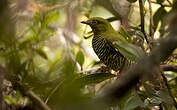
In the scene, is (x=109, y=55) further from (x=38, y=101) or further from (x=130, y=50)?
(x=38, y=101)

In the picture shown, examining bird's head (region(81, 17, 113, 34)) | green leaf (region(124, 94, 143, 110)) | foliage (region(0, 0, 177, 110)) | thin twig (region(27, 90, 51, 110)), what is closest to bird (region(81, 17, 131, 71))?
bird's head (region(81, 17, 113, 34))

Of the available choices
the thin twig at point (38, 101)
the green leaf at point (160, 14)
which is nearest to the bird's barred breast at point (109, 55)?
the green leaf at point (160, 14)

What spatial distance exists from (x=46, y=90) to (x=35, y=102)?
0.19 meters

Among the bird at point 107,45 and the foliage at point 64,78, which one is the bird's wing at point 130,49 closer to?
the foliage at point 64,78

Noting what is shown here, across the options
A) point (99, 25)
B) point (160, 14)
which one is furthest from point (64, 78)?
point (160, 14)

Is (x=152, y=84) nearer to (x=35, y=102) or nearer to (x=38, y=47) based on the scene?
(x=38, y=47)

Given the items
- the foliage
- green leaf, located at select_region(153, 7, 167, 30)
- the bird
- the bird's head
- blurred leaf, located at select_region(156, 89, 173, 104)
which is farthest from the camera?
green leaf, located at select_region(153, 7, 167, 30)

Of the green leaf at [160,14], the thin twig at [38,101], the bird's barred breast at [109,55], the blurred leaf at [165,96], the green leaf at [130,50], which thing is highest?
the thin twig at [38,101]

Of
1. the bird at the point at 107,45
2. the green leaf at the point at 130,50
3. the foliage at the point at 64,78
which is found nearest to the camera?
the foliage at the point at 64,78

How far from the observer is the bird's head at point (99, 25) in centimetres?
246

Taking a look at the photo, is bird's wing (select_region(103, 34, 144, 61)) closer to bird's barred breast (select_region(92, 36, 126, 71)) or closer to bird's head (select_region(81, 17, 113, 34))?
bird's barred breast (select_region(92, 36, 126, 71))

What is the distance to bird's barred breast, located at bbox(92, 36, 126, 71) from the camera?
2.18 metres

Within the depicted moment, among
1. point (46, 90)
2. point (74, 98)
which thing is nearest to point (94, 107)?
point (74, 98)

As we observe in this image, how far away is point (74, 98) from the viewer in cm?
65
